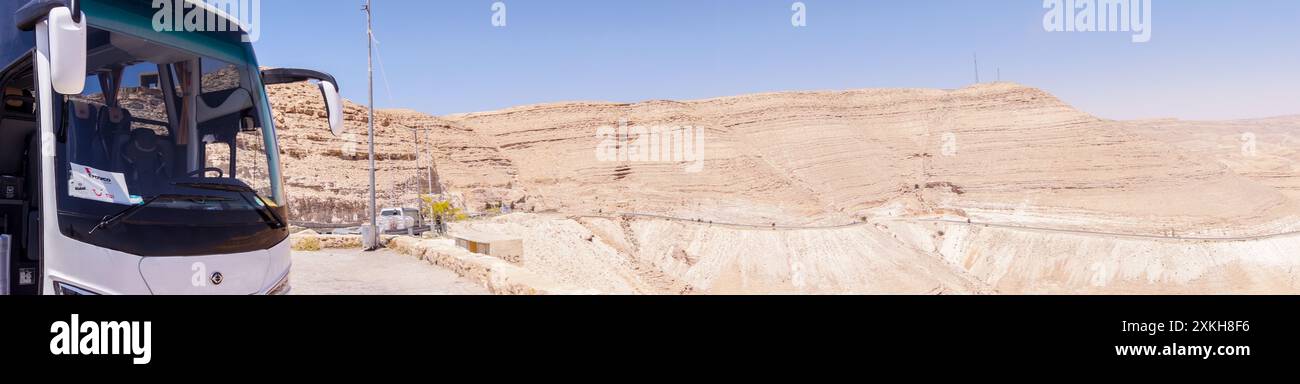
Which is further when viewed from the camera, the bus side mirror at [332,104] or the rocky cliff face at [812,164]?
the rocky cliff face at [812,164]

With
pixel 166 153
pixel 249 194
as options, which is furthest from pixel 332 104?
pixel 166 153

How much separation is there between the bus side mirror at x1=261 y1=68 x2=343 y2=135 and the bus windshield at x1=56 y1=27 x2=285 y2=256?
582mm

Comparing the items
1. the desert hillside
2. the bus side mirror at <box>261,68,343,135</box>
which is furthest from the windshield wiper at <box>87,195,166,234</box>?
the desert hillside

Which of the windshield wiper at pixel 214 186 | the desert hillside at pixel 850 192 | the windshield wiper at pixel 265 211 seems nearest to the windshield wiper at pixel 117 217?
the windshield wiper at pixel 214 186

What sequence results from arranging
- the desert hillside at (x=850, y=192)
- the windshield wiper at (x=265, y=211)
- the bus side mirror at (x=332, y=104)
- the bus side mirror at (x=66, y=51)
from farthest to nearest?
the desert hillside at (x=850, y=192) < the bus side mirror at (x=332, y=104) < the windshield wiper at (x=265, y=211) < the bus side mirror at (x=66, y=51)

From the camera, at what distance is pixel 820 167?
7250 cm

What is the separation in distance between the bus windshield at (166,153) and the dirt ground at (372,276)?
4968 mm

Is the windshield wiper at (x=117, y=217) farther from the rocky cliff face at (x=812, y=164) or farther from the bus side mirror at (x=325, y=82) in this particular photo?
the rocky cliff face at (x=812, y=164)

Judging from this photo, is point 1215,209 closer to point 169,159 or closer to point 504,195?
point 504,195

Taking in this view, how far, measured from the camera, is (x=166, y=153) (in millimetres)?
4898

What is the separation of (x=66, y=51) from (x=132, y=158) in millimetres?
934

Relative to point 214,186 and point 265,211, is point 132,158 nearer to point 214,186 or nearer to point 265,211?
point 214,186

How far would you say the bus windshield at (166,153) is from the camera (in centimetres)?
429
